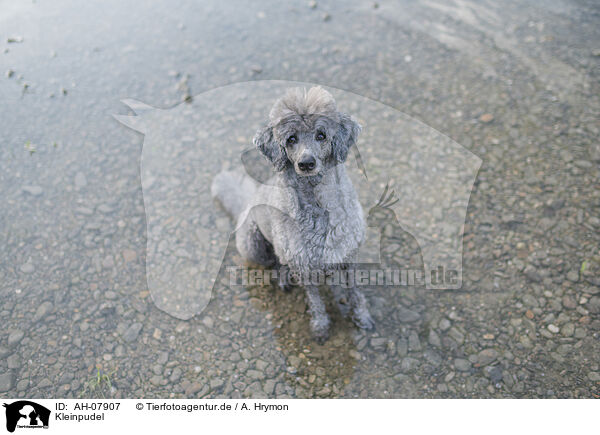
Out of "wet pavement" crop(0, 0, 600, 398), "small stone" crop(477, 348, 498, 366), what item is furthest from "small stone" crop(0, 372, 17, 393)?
"small stone" crop(477, 348, 498, 366)

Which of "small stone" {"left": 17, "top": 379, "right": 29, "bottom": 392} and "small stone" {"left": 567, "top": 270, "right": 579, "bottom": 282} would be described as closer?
"small stone" {"left": 17, "top": 379, "right": 29, "bottom": 392}

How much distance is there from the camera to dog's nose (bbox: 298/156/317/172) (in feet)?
8.32

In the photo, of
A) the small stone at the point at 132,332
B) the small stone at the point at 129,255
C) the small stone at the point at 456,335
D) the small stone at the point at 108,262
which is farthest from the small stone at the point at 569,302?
the small stone at the point at 108,262

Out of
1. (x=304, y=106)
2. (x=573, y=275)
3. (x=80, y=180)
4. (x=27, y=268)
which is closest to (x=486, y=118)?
(x=573, y=275)

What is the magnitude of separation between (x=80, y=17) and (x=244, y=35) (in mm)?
2580

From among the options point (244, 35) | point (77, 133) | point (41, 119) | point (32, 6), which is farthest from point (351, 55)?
point (32, 6)

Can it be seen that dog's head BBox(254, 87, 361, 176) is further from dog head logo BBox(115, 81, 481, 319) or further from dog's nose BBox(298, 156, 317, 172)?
dog head logo BBox(115, 81, 481, 319)

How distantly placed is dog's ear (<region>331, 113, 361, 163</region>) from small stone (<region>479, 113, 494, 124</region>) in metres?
2.85

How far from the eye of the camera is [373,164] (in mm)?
4707

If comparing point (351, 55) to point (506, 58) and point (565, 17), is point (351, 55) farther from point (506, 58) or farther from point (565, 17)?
point (565, 17)

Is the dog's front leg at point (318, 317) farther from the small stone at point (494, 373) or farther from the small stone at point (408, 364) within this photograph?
the small stone at point (494, 373)

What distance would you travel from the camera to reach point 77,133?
5242 millimetres

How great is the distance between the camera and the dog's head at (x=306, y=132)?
2.56 metres
